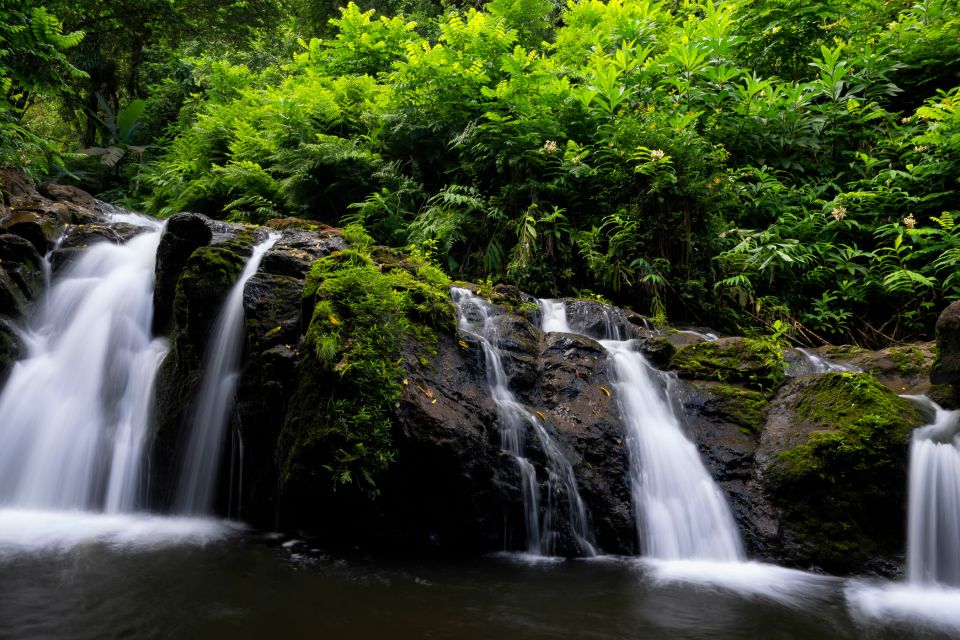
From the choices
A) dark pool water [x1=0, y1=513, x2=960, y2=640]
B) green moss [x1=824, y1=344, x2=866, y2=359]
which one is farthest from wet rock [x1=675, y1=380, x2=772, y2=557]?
green moss [x1=824, y1=344, x2=866, y2=359]

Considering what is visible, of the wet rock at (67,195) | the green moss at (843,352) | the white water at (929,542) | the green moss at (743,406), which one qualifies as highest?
the wet rock at (67,195)

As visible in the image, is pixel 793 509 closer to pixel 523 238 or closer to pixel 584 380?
pixel 584 380

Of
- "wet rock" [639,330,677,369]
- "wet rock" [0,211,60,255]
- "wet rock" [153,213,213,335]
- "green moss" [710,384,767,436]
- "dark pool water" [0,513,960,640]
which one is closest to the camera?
"dark pool water" [0,513,960,640]

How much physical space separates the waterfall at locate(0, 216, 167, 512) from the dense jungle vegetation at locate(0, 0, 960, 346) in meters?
2.89

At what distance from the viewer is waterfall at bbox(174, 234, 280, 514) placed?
4.32 metres

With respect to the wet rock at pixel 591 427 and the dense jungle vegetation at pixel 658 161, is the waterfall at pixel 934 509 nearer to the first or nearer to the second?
the wet rock at pixel 591 427

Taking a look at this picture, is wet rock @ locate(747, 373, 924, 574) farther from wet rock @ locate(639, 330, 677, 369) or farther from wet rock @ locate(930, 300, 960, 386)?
wet rock @ locate(639, 330, 677, 369)

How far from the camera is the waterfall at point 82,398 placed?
4.34 m

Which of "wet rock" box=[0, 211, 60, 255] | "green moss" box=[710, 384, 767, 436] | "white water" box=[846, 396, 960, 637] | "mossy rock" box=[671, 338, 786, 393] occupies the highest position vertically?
"wet rock" box=[0, 211, 60, 255]

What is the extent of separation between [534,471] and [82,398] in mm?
4196

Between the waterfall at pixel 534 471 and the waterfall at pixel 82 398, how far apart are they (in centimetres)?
312

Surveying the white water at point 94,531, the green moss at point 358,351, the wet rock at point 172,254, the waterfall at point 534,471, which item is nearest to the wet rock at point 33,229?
the wet rock at point 172,254

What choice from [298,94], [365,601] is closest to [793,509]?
[365,601]

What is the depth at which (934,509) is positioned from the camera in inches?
145
